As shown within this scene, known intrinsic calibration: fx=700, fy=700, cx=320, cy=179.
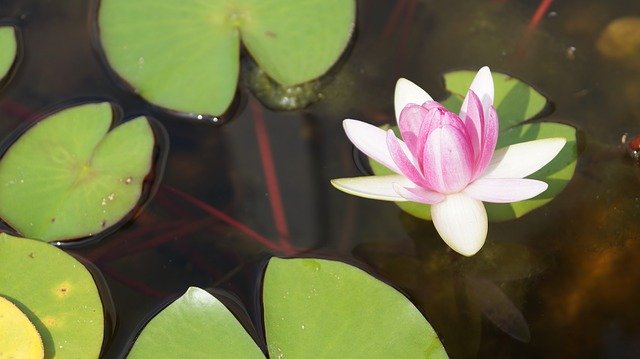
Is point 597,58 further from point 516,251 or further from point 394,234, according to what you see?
point 394,234

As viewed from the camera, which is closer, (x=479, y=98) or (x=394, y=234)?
(x=479, y=98)

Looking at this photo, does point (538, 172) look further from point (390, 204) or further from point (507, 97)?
point (390, 204)

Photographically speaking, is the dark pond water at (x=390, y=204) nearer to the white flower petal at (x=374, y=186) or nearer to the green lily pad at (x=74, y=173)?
the green lily pad at (x=74, y=173)

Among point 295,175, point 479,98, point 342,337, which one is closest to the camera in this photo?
point 342,337

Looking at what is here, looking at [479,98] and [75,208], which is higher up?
[479,98]

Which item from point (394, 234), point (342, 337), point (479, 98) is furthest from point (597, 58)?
point (342, 337)

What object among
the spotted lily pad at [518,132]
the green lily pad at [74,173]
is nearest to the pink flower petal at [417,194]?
the spotted lily pad at [518,132]

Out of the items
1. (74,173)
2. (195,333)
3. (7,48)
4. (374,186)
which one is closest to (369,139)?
(374,186)
